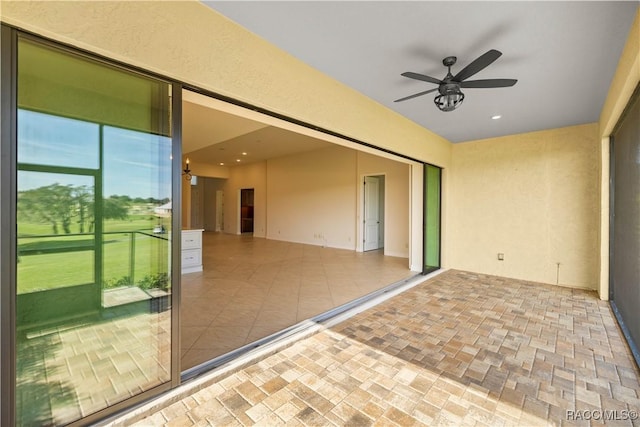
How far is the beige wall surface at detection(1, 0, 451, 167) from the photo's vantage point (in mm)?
1396

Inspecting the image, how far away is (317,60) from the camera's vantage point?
2590 millimetres

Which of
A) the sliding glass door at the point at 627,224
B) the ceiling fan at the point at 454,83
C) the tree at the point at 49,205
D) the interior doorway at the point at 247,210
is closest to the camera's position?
the tree at the point at 49,205

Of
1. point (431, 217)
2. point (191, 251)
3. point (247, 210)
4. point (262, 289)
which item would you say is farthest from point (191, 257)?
point (247, 210)

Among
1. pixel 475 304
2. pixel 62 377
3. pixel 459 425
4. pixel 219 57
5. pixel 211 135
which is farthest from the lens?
pixel 211 135

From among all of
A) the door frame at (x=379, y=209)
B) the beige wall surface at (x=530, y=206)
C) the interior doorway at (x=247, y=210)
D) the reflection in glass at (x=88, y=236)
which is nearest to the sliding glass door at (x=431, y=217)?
the beige wall surface at (x=530, y=206)

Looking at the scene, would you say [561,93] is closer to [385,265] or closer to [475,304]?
[475,304]

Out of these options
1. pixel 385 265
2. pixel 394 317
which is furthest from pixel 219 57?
pixel 385 265

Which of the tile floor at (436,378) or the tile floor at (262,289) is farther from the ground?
the tile floor at (262,289)

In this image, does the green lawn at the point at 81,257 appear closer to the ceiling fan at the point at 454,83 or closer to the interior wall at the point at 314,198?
the ceiling fan at the point at 454,83

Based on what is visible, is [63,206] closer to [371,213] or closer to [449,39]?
[449,39]

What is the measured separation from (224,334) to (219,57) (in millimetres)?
2567

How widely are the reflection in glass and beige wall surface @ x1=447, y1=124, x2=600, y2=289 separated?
5663mm

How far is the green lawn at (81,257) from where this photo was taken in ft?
4.51

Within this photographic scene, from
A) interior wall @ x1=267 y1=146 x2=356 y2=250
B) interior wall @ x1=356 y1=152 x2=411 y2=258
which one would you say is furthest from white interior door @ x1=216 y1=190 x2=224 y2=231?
interior wall @ x1=356 y1=152 x2=411 y2=258
